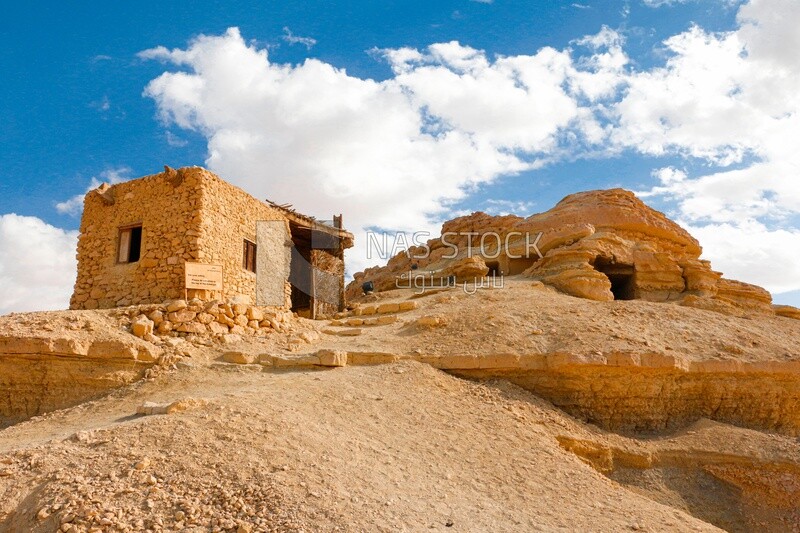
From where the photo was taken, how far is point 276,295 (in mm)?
14617

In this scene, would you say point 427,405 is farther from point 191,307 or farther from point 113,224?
point 113,224

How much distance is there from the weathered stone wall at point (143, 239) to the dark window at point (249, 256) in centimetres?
205

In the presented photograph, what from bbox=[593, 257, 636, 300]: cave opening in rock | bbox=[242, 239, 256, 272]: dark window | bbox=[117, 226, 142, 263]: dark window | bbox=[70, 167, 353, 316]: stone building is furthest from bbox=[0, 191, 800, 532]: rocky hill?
bbox=[593, 257, 636, 300]: cave opening in rock

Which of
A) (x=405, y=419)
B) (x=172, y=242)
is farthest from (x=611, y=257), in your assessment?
(x=172, y=242)

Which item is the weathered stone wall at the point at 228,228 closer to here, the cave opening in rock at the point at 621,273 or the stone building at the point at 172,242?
the stone building at the point at 172,242

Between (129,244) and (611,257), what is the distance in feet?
47.3

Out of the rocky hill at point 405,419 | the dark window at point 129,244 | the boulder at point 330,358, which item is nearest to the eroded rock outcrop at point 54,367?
the rocky hill at point 405,419

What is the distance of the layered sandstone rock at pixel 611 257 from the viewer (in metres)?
17.1

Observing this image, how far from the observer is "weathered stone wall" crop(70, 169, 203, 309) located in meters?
11.7

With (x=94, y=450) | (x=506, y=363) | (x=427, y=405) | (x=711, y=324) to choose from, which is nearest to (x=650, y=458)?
(x=506, y=363)

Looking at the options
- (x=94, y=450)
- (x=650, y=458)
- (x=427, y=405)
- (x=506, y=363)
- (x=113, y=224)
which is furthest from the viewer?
(x=113, y=224)

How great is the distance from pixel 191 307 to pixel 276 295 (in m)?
3.88

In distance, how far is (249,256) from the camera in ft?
45.5

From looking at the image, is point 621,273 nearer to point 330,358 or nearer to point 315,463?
point 330,358
